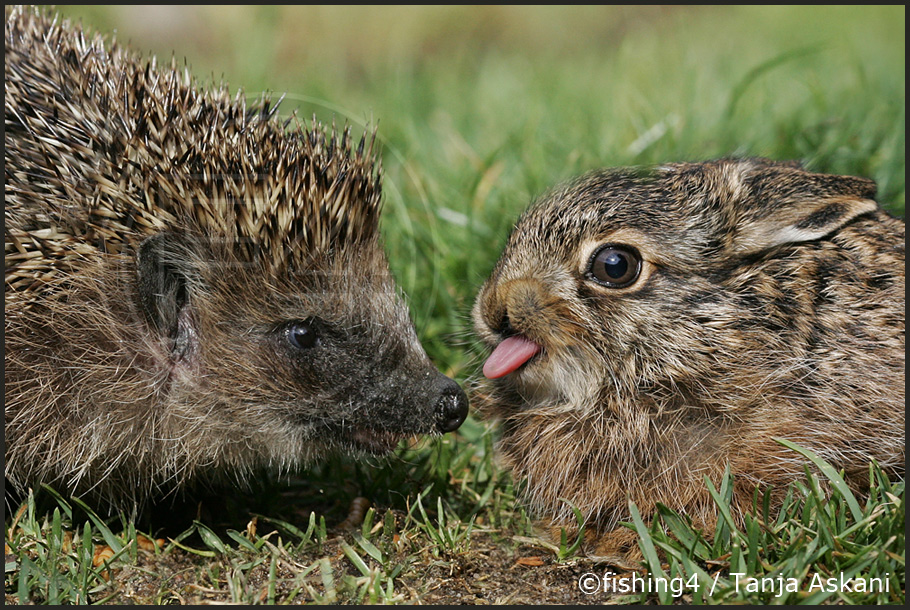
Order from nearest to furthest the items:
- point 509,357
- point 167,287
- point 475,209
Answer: point 167,287 < point 509,357 < point 475,209

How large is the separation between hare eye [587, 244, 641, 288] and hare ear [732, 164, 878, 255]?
47 centimetres

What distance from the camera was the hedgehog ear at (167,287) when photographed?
3.84 metres

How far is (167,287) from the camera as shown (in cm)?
397

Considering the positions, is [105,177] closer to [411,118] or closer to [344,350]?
[344,350]

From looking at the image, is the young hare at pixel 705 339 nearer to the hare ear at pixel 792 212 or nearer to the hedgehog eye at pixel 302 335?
the hare ear at pixel 792 212

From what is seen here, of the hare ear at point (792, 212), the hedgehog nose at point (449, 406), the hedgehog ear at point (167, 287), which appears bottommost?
the hedgehog nose at point (449, 406)

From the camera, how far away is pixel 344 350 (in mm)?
3982

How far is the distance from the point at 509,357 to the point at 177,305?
156 centimetres

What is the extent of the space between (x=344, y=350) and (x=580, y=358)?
1.09 meters

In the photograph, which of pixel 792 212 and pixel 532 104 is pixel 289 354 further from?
pixel 532 104

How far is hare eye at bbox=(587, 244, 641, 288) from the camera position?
4016 mm

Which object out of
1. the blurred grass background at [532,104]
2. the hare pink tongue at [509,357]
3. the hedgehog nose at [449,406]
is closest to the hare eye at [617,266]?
the hare pink tongue at [509,357]

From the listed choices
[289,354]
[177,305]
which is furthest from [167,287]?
[289,354]

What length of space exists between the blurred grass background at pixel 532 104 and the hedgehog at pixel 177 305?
77 centimetres
